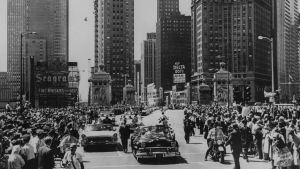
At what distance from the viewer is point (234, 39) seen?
18300 centimetres

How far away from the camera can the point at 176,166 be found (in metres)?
17.6

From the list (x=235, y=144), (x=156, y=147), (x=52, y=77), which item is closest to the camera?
(x=235, y=144)

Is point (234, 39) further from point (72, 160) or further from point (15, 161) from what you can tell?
point (15, 161)

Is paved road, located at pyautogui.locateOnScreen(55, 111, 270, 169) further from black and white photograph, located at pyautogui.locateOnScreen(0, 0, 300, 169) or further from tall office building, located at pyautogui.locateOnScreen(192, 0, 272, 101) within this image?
tall office building, located at pyautogui.locateOnScreen(192, 0, 272, 101)

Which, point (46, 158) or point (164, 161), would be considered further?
point (164, 161)

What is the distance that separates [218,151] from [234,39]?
6618 inches

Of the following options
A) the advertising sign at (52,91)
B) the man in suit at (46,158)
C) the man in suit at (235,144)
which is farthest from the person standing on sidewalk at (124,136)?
the advertising sign at (52,91)

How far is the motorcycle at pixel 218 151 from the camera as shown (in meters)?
18.2

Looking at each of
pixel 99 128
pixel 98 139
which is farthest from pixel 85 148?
pixel 99 128

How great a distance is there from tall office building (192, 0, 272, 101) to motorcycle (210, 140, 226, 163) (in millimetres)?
162519

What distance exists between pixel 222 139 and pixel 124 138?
597cm

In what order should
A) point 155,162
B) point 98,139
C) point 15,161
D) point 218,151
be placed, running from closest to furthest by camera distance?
point 15,161, point 218,151, point 155,162, point 98,139

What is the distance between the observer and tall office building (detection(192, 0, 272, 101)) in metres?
181

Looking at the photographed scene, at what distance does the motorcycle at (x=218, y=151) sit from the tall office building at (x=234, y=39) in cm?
16252
